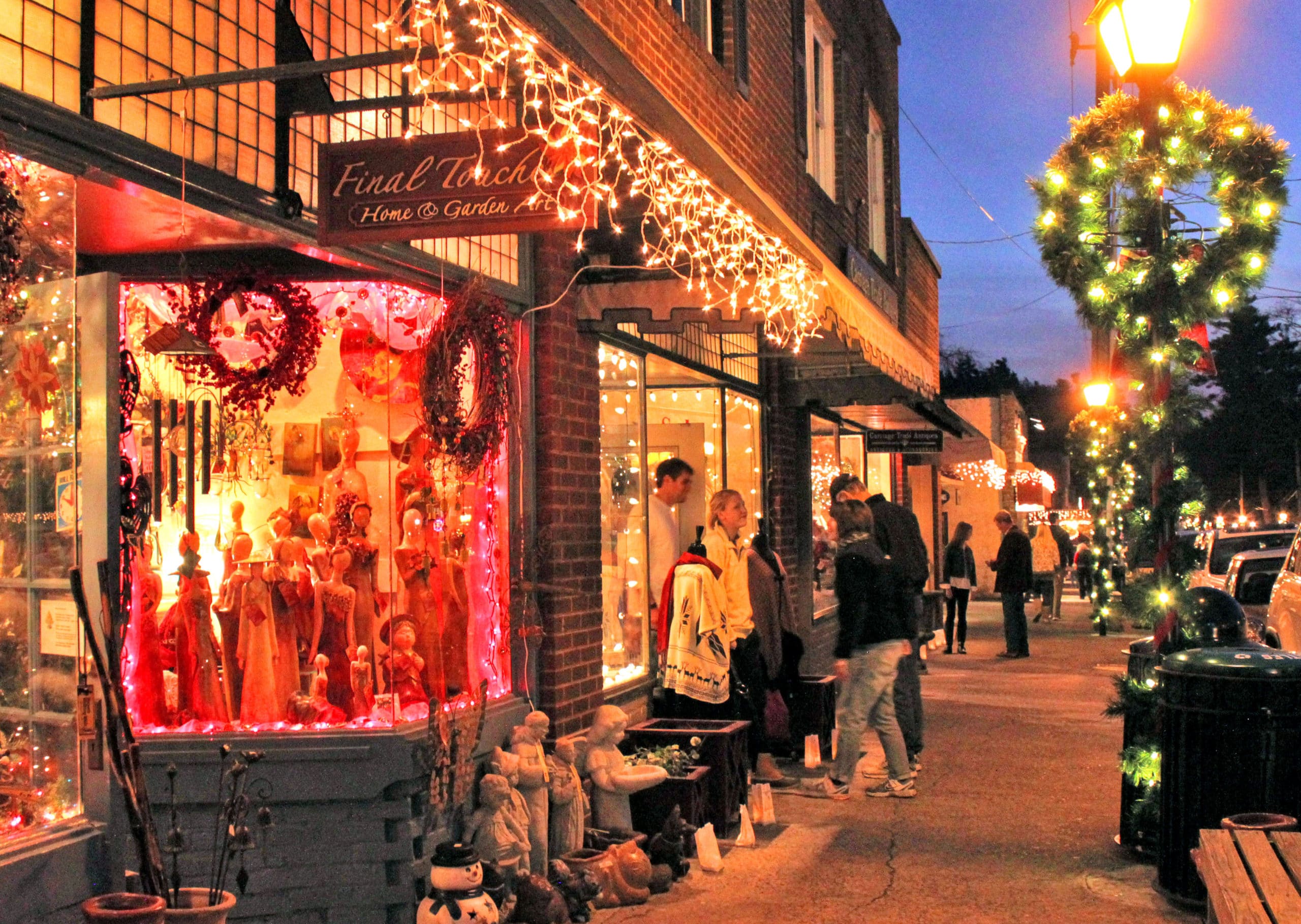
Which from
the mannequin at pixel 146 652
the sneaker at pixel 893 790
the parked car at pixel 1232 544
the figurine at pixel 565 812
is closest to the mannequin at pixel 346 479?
the mannequin at pixel 146 652

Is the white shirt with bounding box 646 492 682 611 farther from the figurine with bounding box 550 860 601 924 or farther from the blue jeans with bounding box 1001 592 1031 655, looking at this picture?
the blue jeans with bounding box 1001 592 1031 655

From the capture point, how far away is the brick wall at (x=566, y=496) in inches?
289

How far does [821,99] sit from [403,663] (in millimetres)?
10934

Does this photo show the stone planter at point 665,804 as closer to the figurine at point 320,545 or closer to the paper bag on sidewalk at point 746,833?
the paper bag on sidewalk at point 746,833

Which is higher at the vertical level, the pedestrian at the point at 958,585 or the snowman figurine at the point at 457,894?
the pedestrian at the point at 958,585

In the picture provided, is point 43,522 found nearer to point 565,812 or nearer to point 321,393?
point 321,393

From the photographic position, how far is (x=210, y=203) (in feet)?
16.6

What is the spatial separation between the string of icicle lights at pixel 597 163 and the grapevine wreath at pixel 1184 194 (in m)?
2.83

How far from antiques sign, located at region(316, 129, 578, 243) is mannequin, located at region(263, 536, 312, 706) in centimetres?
181

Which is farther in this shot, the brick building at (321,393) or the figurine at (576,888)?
the figurine at (576,888)

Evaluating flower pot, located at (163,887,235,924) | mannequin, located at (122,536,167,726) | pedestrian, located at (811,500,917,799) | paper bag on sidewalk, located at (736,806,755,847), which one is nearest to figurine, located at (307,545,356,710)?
mannequin, located at (122,536,167,726)

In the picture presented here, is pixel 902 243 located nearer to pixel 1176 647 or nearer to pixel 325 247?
pixel 1176 647

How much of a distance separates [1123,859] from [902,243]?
1388 cm

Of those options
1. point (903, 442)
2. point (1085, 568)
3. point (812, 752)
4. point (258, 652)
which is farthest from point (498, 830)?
point (1085, 568)
